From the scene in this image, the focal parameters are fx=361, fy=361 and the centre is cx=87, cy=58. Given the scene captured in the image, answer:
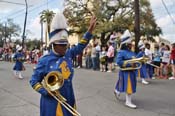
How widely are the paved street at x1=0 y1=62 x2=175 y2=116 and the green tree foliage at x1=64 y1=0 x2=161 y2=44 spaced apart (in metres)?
30.4

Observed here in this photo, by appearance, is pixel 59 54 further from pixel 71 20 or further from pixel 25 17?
pixel 71 20

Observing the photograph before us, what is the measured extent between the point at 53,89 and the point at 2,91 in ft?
26.1

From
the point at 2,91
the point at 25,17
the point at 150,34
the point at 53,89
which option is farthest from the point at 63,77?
the point at 150,34

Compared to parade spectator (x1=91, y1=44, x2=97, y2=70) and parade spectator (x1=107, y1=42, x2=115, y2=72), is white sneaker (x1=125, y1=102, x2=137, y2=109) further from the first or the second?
parade spectator (x1=91, y1=44, x2=97, y2=70)

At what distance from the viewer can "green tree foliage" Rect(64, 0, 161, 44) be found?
4391 centimetres

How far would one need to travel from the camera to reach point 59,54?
4.52 metres

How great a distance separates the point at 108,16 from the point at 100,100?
3729 centimetres

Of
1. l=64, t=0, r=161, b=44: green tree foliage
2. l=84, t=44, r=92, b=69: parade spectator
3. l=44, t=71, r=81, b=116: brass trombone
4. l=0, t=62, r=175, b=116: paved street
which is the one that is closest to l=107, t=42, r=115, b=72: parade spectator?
l=84, t=44, r=92, b=69: parade spectator

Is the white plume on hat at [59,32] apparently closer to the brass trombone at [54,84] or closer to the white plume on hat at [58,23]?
the white plume on hat at [58,23]

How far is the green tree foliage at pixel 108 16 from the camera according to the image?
43906mm

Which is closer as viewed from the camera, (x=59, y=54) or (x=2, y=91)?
(x=59, y=54)

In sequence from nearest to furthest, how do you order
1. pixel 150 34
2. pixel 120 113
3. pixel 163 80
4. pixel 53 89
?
pixel 53 89, pixel 120 113, pixel 163 80, pixel 150 34

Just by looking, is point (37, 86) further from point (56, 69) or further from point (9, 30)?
Result: point (9, 30)

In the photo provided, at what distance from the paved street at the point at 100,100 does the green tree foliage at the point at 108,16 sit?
30370 mm
